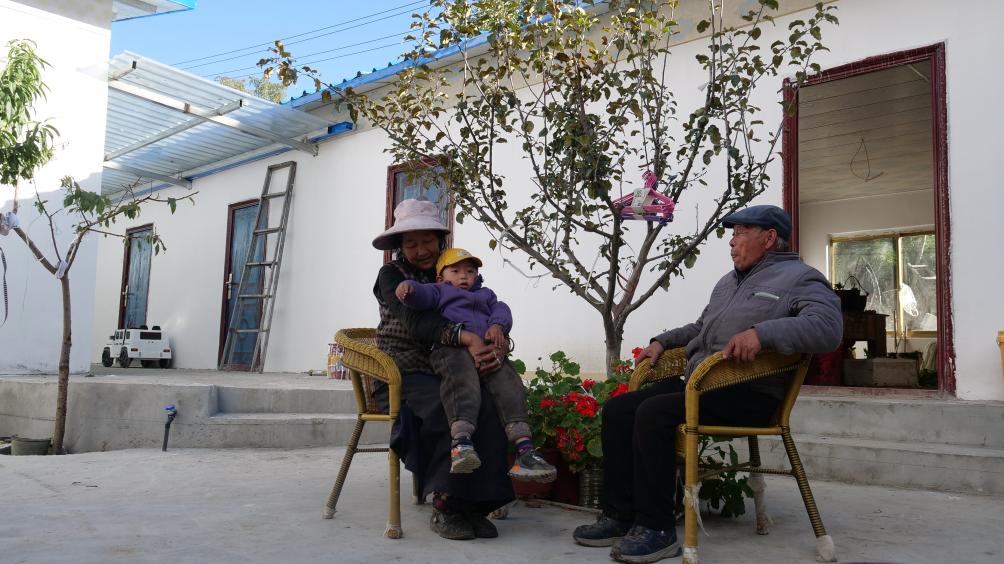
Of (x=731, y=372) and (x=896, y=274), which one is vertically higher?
(x=896, y=274)

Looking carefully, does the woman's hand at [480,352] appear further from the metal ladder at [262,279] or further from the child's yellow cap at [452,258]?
the metal ladder at [262,279]

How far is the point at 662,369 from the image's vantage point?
3340 millimetres

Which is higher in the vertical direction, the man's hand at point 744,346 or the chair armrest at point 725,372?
the man's hand at point 744,346

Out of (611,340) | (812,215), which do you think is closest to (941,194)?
(611,340)

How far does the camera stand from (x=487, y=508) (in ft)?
9.98

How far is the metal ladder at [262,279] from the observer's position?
33.9 feet

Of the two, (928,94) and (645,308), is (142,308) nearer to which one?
(645,308)

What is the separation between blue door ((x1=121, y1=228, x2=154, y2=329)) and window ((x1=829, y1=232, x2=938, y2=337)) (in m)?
11.1

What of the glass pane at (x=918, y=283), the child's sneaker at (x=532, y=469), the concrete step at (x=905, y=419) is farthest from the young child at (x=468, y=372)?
the glass pane at (x=918, y=283)

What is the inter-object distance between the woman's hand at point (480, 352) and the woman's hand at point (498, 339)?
0.02 meters

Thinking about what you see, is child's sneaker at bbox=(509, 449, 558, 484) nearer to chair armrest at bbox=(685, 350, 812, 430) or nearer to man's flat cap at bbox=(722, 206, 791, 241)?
chair armrest at bbox=(685, 350, 812, 430)

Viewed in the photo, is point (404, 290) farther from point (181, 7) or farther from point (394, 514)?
point (181, 7)

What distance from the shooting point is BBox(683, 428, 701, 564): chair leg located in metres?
2.54

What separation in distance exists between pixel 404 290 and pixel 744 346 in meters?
1.23
